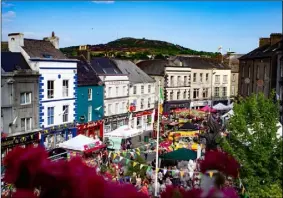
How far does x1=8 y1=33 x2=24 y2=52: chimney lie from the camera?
15.0 meters

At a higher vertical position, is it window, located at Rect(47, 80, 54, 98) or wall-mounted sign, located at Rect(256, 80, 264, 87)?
wall-mounted sign, located at Rect(256, 80, 264, 87)

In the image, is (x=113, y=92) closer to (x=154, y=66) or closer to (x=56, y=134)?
(x=56, y=134)

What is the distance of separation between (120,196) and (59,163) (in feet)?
1.36

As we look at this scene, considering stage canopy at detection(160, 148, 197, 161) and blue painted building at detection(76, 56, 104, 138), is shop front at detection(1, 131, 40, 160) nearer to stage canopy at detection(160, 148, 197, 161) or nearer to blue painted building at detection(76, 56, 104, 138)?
blue painted building at detection(76, 56, 104, 138)

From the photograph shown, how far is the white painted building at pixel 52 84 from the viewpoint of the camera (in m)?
15.1

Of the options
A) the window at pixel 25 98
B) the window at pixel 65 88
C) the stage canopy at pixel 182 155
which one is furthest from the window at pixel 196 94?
the stage canopy at pixel 182 155

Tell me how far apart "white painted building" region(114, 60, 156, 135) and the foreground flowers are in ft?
65.6

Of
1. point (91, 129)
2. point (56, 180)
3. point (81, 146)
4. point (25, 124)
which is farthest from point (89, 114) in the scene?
point (56, 180)

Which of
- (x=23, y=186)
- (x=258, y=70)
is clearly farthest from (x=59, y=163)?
(x=258, y=70)

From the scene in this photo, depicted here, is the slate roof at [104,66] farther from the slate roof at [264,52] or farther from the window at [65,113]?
the slate roof at [264,52]

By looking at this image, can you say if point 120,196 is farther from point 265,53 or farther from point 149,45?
point 149,45

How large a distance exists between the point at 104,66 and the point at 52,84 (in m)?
5.76

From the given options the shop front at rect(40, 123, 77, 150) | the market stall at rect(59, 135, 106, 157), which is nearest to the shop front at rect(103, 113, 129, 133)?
the shop front at rect(40, 123, 77, 150)

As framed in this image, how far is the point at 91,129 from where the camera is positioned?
18625 millimetres
